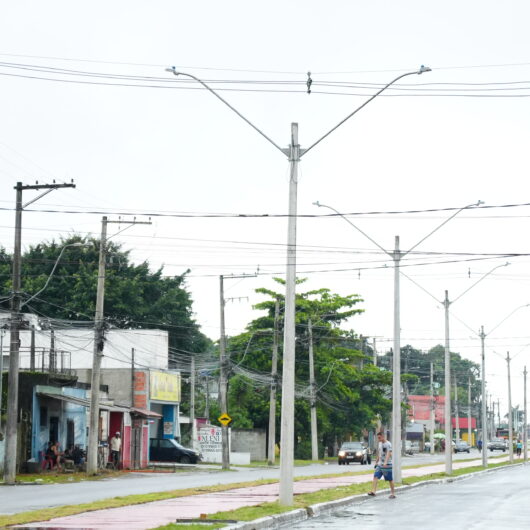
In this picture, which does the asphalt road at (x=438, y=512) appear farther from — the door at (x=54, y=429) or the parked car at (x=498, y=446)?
the parked car at (x=498, y=446)

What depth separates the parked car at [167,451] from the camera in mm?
62281

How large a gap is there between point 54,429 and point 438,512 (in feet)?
100

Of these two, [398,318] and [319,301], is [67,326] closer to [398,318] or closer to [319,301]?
[319,301]

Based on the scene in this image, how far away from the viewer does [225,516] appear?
20.5 m

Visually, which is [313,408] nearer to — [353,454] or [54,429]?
[353,454]

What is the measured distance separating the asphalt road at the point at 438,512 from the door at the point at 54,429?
21857 mm

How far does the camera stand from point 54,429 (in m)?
50.3

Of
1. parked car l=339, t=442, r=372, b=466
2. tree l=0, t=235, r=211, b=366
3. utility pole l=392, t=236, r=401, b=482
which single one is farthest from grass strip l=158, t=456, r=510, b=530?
tree l=0, t=235, r=211, b=366

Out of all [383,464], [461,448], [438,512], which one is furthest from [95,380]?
[461,448]

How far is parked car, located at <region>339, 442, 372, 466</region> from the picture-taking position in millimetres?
67688

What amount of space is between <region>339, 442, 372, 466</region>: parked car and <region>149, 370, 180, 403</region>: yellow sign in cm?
1072

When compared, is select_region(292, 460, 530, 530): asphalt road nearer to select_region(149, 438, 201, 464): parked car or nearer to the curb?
the curb

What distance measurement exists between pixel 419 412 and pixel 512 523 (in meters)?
153

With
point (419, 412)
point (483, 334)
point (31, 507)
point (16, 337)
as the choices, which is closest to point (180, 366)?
point (483, 334)
